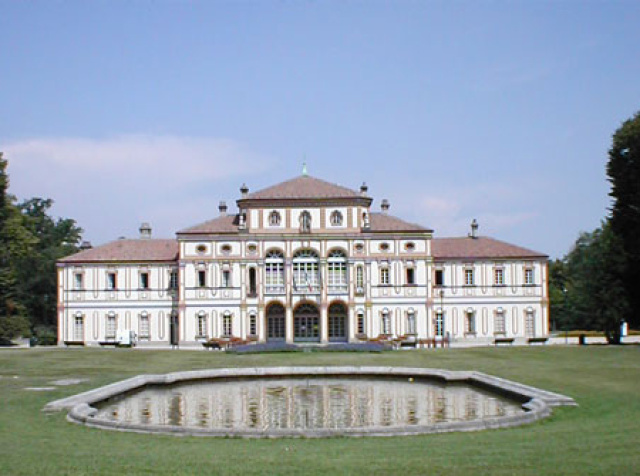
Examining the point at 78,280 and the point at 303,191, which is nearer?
the point at 303,191

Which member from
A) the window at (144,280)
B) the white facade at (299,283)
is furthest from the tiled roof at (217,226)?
the window at (144,280)

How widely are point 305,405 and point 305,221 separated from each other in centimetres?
3506

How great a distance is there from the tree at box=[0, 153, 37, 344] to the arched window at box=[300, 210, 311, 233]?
60.0 feet

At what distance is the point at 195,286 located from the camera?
55844mm

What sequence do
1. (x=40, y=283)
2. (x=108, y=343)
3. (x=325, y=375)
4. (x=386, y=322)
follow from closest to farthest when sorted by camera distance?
(x=325, y=375) < (x=108, y=343) < (x=386, y=322) < (x=40, y=283)

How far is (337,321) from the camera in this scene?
5653 centimetres

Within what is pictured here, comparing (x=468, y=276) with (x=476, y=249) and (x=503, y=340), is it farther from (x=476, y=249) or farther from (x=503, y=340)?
(x=503, y=340)

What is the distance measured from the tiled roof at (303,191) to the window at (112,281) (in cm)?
1138

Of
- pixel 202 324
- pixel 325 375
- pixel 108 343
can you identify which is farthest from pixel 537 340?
pixel 108 343

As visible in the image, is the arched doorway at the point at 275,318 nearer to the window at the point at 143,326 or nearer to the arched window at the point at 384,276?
the arched window at the point at 384,276

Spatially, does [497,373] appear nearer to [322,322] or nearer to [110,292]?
[322,322]

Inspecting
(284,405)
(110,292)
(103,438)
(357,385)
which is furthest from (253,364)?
(110,292)

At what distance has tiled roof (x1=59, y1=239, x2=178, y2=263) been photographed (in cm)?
5778

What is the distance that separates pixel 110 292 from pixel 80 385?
113ft
